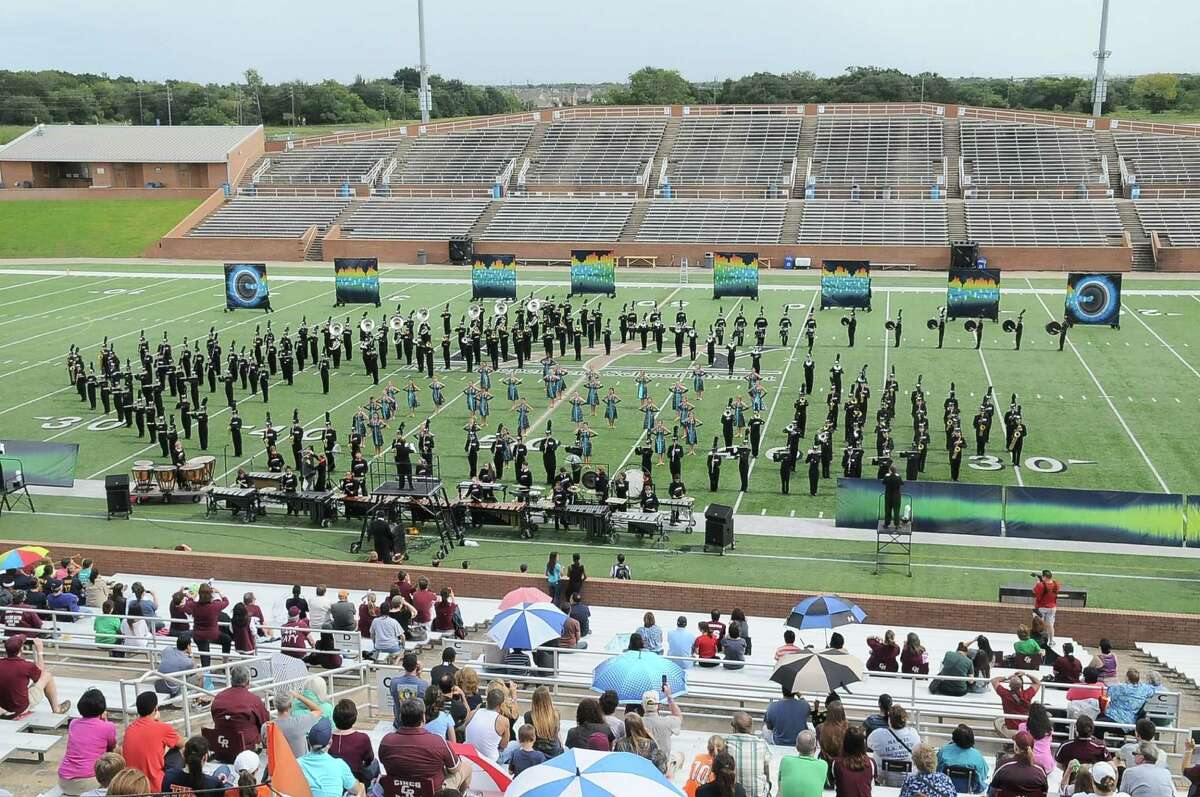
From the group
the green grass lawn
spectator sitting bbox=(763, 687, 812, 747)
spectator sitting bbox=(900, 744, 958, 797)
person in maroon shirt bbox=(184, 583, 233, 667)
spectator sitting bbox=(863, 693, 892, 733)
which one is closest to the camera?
spectator sitting bbox=(900, 744, 958, 797)

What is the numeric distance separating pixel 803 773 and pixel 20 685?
5.74 meters

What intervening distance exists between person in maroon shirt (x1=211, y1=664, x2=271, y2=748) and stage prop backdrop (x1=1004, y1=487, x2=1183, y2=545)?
39.3 feet

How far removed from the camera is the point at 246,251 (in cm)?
5388

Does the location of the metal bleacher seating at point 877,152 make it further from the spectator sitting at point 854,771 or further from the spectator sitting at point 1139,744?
the spectator sitting at point 854,771

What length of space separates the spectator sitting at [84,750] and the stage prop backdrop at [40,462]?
13325mm

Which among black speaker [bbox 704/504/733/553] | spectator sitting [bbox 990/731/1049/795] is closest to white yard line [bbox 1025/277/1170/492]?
black speaker [bbox 704/504/733/553]

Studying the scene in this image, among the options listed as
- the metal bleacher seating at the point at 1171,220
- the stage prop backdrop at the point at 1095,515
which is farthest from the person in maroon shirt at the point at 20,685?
the metal bleacher seating at the point at 1171,220

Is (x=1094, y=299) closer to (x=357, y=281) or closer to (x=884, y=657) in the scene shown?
(x=357, y=281)

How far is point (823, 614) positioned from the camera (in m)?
12.6

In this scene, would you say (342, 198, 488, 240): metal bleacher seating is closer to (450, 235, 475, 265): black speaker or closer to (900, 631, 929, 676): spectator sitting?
(450, 235, 475, 265): black speaker

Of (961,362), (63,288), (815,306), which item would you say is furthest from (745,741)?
(63,288)

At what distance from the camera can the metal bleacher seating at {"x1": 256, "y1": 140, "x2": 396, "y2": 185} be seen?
64.5 metres

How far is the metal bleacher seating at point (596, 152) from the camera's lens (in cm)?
6282

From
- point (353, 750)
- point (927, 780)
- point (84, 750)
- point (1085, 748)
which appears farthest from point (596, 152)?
point (927, 780)
